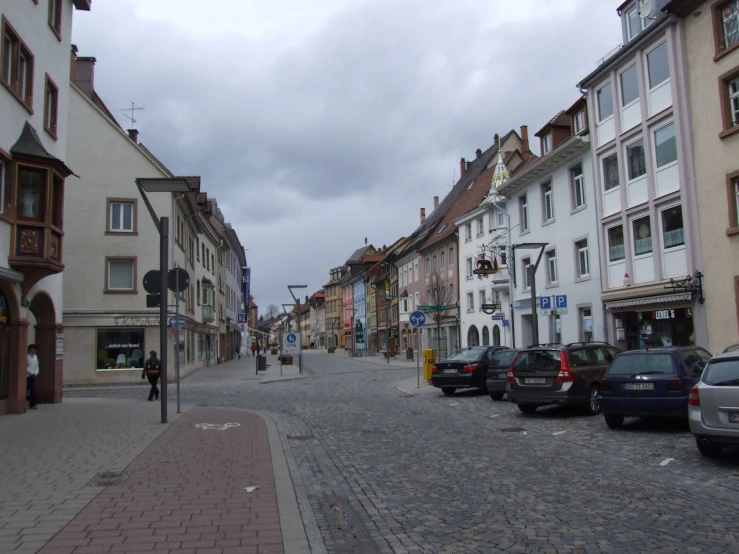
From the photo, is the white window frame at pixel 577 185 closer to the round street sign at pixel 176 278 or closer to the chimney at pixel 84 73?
the round street sign at pixel 176 278

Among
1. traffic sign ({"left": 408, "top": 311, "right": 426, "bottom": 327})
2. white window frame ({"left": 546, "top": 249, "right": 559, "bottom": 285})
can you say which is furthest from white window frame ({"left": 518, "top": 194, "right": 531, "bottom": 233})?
traffic sign ({"left": 408, "top": 311, "right": 426, "bottom": 327})

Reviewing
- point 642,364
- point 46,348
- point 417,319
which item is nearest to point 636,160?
point 417,319

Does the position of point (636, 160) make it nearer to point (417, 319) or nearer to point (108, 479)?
point (417, 319)

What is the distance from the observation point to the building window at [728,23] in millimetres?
19516

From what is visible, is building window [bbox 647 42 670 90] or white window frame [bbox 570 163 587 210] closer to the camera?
building window [bbox 647 42 670 90]

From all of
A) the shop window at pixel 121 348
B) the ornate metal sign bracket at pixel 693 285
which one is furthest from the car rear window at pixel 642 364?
the shop window at pixel 121 348

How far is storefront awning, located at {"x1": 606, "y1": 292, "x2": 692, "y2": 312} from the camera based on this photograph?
21.5m

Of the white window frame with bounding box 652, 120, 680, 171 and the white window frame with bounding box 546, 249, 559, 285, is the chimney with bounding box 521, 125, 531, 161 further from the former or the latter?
the white window frame with bounding box 652, 120, 680, 171

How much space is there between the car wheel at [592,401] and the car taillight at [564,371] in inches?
25.3

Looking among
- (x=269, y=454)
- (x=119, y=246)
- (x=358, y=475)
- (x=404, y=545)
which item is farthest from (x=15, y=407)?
(x=119, y=246)

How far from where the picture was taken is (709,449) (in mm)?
9602

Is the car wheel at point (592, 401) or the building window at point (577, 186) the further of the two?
the building window at point (577, 186)

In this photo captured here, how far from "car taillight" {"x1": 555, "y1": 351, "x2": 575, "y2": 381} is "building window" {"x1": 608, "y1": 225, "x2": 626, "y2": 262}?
11.2 m

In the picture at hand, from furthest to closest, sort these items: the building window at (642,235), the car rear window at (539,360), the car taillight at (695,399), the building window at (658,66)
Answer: the building window at (642,235) → the building window at (658,66) → the car rear window at (539,360) → the car taillight at (695,399)
